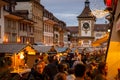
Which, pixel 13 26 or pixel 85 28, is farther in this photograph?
pixel 85 28

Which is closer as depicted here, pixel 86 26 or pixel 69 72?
pixel 69 72

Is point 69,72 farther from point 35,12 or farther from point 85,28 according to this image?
point 85,28

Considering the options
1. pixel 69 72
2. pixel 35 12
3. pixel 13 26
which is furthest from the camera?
pixel 35 12

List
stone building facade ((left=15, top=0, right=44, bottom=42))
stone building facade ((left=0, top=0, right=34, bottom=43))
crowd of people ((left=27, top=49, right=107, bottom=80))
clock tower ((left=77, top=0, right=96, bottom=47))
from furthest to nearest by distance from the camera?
clock tower ((left=77, top=0, right=96, bottom=47)), stone building facade ((left=15, top=0, right=44, bottom=42)), stone building facade ((left=0, top=0, right=34, bottom=43)), crowd of people ((left=27, top=49, right=107, bottom=80))

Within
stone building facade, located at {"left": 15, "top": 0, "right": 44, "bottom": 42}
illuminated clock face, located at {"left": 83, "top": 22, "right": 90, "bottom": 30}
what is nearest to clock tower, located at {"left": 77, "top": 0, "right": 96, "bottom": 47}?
illuminated clock face, located at {"left": 83, "top": 22, "right": 90, "bottom": 30}

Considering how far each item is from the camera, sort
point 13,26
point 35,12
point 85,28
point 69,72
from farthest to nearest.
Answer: point 85,28
point 35,12
point 13,26
point 69,72

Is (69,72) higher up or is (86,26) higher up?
(86,26)

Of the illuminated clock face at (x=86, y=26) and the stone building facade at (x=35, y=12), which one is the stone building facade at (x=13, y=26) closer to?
the stone building facade at (x=35, y=12)

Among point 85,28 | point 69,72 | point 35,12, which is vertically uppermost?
point 35,12

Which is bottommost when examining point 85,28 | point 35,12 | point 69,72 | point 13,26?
point 69,72

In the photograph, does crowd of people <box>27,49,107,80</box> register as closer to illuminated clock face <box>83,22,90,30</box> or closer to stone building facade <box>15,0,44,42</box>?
stone building facade <box>15,0,44,42</box>

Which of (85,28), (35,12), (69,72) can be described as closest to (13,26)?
(35,12)

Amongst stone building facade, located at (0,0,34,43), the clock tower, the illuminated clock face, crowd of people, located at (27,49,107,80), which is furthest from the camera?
the illuminated clock face

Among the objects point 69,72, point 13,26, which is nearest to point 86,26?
point 13,26
